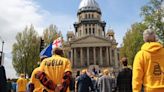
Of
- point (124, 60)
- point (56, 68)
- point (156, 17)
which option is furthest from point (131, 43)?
point (56, 68)

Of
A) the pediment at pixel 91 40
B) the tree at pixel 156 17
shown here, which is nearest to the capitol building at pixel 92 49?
the pediment at pixel 91 40

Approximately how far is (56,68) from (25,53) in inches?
1978

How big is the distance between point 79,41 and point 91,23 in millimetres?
13405

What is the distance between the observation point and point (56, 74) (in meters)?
6.38

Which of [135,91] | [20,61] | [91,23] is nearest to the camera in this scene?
[135,91]

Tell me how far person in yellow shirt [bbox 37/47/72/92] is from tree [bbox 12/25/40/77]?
4955cm

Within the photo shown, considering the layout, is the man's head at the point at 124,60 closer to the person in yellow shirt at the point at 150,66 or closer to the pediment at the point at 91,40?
the person in yellow shirt at the point at 150,66

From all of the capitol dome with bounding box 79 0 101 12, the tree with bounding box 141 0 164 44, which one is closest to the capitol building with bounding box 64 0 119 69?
the capitol dome with bounding box 79 0 101 12

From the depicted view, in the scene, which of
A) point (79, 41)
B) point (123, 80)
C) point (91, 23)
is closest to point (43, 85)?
point (123, 80)

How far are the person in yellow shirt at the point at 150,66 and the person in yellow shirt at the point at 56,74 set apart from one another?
1378 mm

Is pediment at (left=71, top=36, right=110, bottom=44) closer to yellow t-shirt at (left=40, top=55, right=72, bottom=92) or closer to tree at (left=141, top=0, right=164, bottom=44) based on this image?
tree at (left=141, top=0, right=164, bottom=44)

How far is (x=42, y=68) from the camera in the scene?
654 centimetres

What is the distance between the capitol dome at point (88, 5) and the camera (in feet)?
356

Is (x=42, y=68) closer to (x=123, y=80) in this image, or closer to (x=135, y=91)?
(x=135, y=91)
